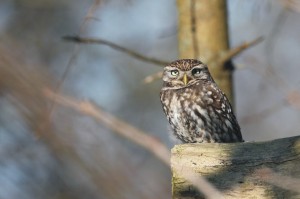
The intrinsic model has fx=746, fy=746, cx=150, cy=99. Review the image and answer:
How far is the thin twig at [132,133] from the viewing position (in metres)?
1.92

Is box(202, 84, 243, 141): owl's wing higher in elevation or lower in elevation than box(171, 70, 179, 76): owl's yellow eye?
lower

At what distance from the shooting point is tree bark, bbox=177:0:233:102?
548cm

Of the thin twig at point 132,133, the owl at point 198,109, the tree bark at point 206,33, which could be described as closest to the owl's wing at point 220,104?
the owl at point 198,109

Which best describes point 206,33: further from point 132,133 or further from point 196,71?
point 132,133

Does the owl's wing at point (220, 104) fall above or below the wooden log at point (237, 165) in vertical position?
above

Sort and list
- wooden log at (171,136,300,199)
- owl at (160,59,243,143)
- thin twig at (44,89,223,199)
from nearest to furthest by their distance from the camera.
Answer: thin twig at (44,89,223,199) < wooden log at (171,136,300,199) < owl at (160,59,243,143)

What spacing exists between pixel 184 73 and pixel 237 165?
1972mm

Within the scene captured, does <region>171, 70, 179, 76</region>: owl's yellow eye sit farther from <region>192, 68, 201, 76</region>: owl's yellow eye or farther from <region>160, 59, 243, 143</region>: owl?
<region>192, 68, 201, 76</region>: owl's yellow eye

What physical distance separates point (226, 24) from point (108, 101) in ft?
20.2

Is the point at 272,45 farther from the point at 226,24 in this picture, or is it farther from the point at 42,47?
the point at 42,47

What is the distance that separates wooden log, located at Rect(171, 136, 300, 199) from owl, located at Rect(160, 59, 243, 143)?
4.75ft

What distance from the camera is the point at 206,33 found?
551cm

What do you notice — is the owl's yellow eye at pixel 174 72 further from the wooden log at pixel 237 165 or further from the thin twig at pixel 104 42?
the wooden log at pixel 237 165

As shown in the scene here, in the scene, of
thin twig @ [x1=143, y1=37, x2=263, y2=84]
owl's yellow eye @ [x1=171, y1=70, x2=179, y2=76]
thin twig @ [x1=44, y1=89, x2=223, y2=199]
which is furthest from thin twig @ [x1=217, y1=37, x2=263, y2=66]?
thin twig @ [x1=44, y1=89, x2=223, y2=199]
